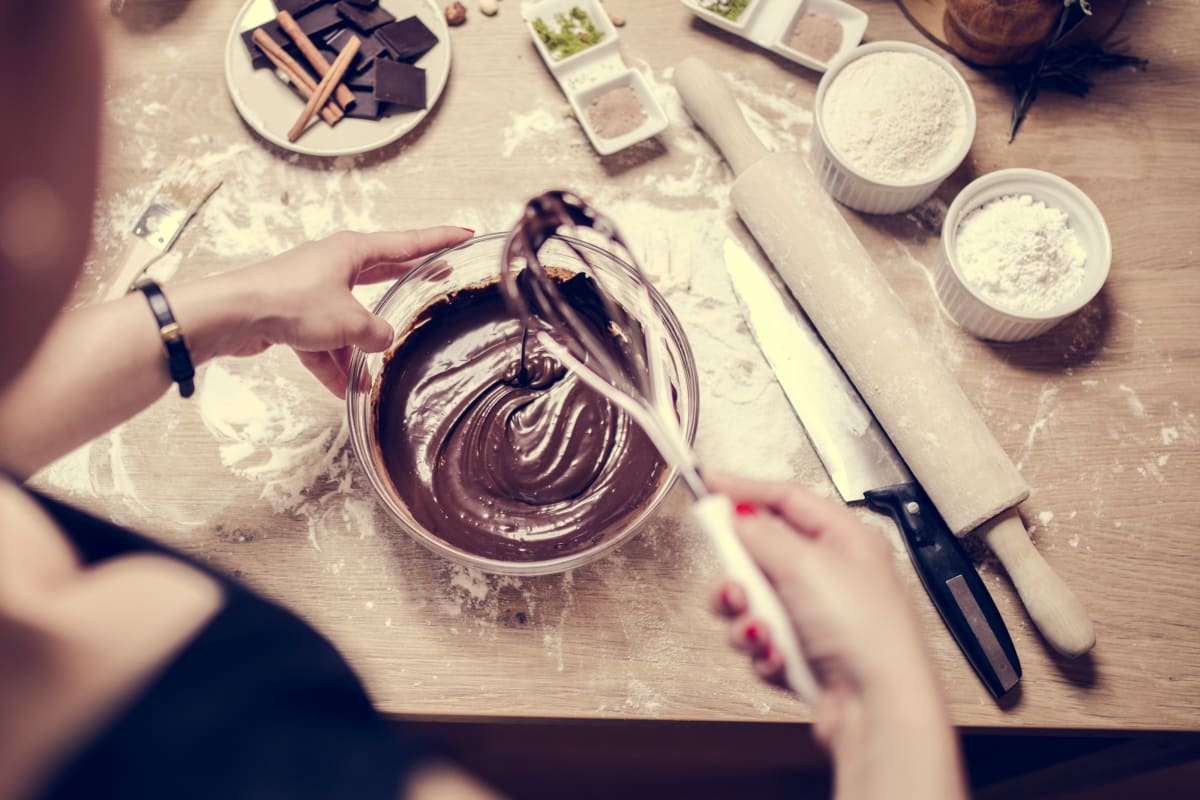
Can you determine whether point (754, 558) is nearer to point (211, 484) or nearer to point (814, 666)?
point (814, 666)

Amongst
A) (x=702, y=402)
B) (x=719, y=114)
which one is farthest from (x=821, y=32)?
(x=702, y=402)

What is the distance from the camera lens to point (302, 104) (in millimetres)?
1257

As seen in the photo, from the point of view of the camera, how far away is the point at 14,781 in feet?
1.83

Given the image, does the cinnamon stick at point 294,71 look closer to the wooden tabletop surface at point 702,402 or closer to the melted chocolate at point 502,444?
the wooden tabletop surface at point 702,402

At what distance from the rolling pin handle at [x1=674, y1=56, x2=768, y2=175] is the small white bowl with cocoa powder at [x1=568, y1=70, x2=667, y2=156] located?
0.05 meters

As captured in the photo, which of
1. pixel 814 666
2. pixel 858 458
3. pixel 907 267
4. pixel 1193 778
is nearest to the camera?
pixel 814 666

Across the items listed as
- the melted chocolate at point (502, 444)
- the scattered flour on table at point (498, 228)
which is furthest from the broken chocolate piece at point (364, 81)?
the melted chocolate at point (502, 444)

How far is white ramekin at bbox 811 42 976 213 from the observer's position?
1143 mm

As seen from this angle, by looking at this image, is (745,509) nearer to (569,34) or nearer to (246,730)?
(246,730)

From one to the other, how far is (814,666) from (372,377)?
670 mm

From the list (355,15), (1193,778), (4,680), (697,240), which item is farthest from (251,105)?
(1193,778)

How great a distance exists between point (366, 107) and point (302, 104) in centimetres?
10

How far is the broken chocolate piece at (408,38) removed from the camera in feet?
4.11

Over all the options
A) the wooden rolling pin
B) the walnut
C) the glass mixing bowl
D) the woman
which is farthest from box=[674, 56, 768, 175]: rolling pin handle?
the woman
